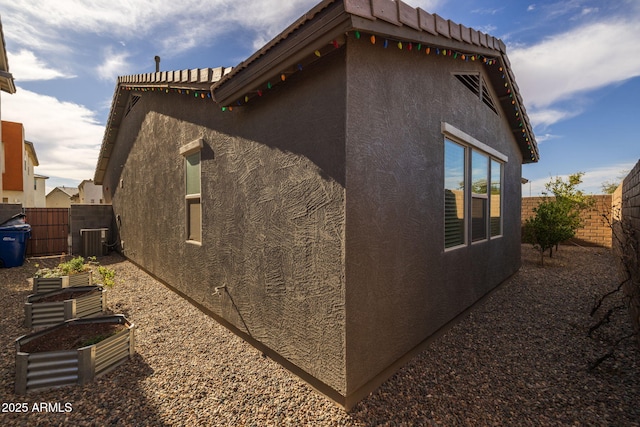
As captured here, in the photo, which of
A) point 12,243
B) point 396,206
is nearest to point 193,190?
point 396,206

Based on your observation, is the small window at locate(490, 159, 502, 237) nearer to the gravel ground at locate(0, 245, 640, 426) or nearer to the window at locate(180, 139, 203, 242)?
the gravel ground at locate(0, 245, 640, 426)

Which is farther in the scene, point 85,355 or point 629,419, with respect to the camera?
point 85,355

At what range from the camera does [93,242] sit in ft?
31.3

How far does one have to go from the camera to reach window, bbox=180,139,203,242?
4.67 meters

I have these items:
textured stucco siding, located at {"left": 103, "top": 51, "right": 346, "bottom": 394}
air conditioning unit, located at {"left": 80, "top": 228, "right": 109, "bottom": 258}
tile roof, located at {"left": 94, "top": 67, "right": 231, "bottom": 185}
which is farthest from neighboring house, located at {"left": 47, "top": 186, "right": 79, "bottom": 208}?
textured stucco siding, located at {"left": 103, "top": 51, "right": 346, "bottom": 394}

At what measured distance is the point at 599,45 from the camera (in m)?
5.43

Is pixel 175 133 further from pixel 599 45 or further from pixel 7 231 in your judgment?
pixel 599 45

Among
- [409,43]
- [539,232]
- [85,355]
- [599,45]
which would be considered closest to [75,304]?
[85,355]

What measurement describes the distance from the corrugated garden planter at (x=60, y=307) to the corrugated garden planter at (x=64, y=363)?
1078 millimetres

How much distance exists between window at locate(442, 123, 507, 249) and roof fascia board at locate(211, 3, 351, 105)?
2294mm

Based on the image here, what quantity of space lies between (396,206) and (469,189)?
2.42 m

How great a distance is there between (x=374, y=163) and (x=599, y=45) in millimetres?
6444

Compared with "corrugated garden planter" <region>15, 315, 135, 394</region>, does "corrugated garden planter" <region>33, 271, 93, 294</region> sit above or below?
above

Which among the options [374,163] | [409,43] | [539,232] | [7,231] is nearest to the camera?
[374,163]
